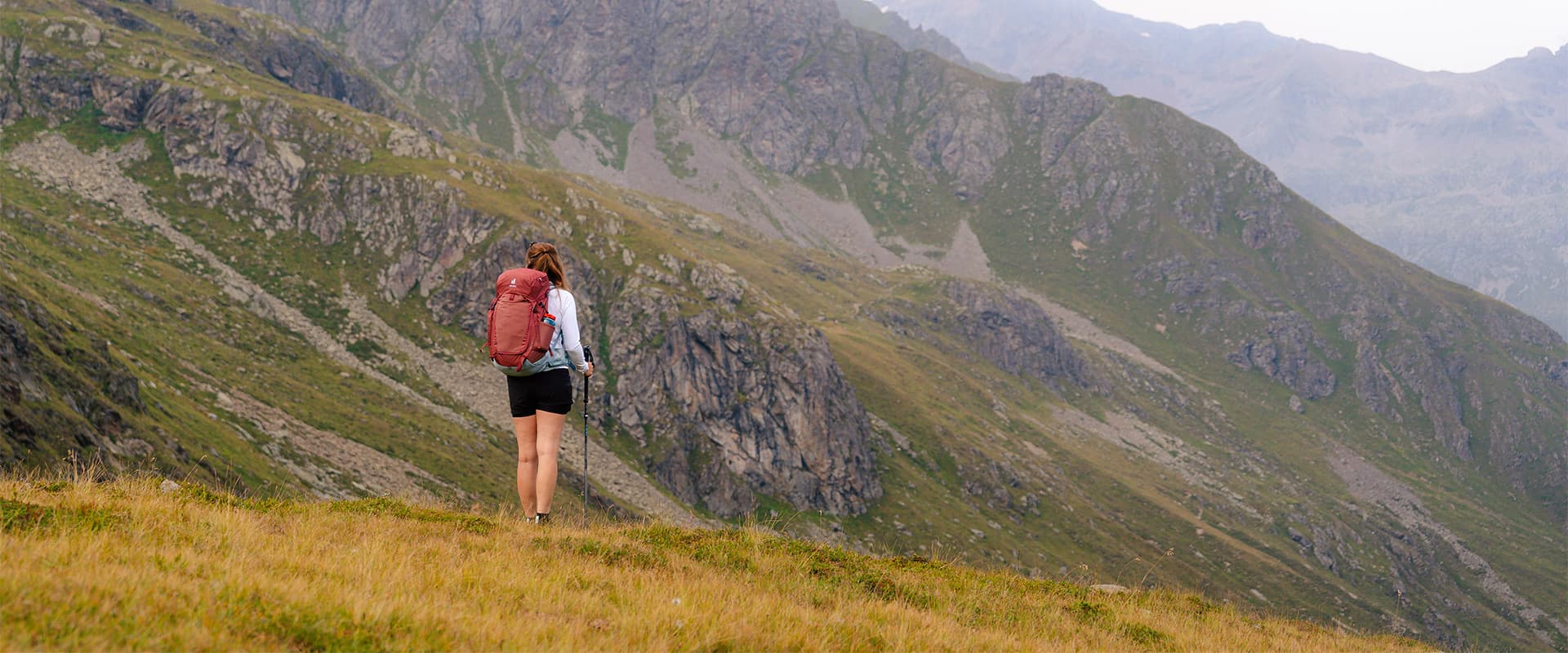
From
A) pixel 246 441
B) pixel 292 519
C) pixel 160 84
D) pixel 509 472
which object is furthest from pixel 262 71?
pixel 292 519

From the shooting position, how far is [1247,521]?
197 meters

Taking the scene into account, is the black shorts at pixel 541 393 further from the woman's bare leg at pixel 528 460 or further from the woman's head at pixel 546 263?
the woman's head at pixel 546 263

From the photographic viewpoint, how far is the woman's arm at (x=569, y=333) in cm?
1276

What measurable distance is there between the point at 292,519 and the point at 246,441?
56332mm

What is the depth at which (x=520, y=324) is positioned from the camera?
12234 millimetres

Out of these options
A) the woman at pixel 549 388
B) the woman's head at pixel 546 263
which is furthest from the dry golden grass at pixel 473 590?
the woman's head at pixel 546 263

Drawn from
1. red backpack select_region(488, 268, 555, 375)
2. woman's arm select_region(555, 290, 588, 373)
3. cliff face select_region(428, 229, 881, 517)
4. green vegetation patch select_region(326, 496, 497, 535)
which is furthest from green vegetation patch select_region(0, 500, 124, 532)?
cliff face select_region(428, 229, 881, 517)

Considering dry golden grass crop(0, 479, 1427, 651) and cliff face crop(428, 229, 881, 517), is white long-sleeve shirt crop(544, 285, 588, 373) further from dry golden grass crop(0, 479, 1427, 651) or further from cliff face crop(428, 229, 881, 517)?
cliff face crop(428, 229, 881, 517)

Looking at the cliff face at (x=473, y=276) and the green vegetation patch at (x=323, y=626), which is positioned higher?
the green vegetation patch at (x=323, y=626)

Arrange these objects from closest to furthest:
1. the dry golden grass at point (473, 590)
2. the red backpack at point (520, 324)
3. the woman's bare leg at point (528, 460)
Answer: the dry golden grass at point (473, 590) → the red backpack at point (520, 324) → the woman's bare leg at point (528, 460)

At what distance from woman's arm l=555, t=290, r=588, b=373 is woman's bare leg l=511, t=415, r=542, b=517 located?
46.4 inches

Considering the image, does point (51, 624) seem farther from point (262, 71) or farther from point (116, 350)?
point (262, 71)

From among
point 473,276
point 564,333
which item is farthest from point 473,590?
point 473,276

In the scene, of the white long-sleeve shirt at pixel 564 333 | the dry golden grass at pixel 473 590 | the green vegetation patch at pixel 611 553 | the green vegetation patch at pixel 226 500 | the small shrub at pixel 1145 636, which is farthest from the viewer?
the white long-sleeve shirt at pixel 564 333
